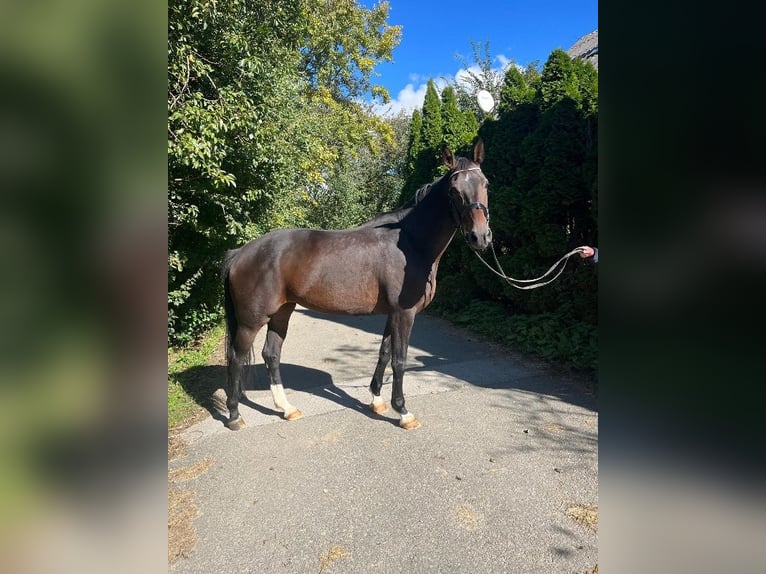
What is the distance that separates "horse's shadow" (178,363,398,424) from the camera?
4.08m

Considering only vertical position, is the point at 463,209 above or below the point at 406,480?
above

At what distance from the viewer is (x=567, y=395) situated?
418 cm

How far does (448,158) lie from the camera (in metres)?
3.34

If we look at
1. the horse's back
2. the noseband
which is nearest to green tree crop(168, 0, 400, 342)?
the horse's back

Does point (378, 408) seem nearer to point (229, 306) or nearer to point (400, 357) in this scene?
point (400, 357)

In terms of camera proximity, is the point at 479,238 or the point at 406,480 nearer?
the point at 406,480

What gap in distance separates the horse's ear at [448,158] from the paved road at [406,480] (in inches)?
84.3

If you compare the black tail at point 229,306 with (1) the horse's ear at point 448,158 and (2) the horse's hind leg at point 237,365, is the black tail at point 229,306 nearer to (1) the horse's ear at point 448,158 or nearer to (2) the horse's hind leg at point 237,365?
(2) the horse's hind leg at point 237,365

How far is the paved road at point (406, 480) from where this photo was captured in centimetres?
216

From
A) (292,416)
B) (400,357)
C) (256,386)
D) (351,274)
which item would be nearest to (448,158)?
(351,274)

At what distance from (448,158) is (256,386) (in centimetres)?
323
